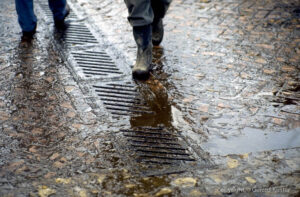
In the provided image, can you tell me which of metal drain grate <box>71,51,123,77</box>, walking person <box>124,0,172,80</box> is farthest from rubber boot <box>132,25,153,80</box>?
metal drain grate <box>71,51,123,77</box>

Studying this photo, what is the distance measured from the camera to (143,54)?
12.4 ft

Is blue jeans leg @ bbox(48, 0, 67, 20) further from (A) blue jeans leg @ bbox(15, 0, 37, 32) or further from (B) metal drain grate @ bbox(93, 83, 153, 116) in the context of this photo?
(B) metal drain grate @ bbox(93, 83, 153, 116)

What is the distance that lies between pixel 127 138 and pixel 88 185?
0.58m

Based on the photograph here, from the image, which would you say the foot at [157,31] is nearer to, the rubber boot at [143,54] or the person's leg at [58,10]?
the rubber boot at [143,54]

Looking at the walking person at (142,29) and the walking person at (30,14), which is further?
the walking person at (30,14)

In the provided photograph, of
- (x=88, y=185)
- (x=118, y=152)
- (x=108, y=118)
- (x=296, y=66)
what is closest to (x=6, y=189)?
(x=88, y=185)

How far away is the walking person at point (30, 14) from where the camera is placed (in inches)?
173

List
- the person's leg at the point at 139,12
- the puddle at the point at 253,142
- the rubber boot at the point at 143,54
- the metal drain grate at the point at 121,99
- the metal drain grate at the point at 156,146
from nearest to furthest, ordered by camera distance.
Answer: the metal drain grate at the point at 156,146 < the puddle at the point at 253,142 < the metal drain grate at the point at 121,99 < the person's leg at the point at 139,12 < the rubber boot at the point at 143,54

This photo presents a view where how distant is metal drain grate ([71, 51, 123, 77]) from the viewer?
3.87 metres

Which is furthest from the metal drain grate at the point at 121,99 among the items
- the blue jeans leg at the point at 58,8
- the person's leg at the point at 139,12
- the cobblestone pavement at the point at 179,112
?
the blue jeans leg at the point at 58,8

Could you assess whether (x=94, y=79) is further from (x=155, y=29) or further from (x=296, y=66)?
(x=296, y=66)

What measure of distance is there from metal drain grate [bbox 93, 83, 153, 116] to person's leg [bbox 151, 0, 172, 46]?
0.95m

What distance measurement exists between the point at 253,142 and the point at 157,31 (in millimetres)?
1908

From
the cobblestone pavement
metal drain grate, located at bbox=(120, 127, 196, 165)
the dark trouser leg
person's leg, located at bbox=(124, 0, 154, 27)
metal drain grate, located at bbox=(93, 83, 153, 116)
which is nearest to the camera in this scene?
the cobblestone pavement
